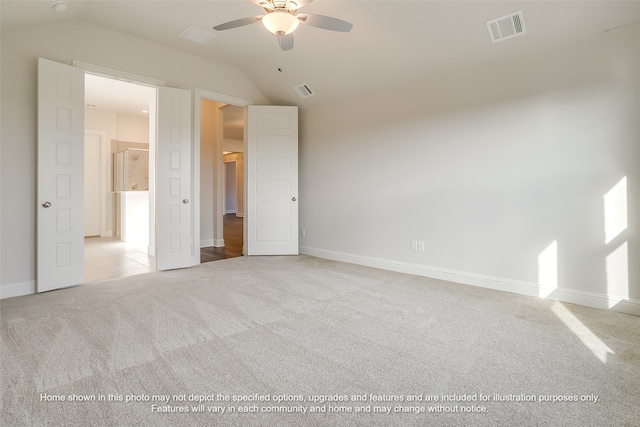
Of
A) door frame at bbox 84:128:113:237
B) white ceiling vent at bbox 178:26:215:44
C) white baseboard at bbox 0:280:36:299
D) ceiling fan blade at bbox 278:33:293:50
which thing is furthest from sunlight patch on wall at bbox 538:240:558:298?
door frame at bbox 84:128:113:237

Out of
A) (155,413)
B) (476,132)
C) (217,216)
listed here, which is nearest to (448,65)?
(476,132)

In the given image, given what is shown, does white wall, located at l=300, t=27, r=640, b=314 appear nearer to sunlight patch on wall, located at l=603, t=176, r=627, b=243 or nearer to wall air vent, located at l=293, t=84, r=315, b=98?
sunlight patch on wall, located at l=603, t=176, r=627, b=243

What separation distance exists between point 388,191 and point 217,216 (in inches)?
146

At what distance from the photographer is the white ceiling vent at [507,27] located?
117 inches

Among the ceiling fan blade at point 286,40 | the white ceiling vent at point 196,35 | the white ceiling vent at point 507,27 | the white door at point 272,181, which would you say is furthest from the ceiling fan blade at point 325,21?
the white door at point 272,181

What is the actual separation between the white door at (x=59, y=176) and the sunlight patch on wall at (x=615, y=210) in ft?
17.5

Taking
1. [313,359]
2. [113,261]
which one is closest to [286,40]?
[313,359]

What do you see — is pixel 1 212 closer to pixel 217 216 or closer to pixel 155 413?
pixel 155 413

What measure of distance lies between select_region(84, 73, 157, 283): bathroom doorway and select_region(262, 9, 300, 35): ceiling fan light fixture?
4.72 metres

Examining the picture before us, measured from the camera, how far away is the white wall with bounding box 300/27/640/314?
2.91 m

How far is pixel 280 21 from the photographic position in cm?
259

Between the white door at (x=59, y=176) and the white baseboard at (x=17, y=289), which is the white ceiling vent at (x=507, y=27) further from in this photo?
the white baseboard at (x=17, y=289)

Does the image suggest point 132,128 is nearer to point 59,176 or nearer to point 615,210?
point 59,176

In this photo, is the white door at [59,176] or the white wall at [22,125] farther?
the white door at [59,176]
